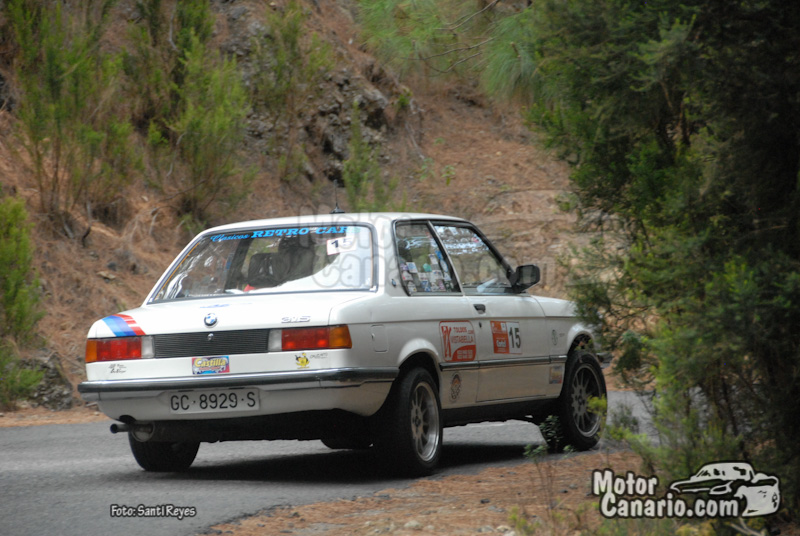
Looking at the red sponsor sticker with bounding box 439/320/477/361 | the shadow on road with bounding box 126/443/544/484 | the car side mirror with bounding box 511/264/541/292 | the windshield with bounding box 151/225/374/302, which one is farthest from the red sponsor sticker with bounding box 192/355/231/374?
the car side mirror with bounding box 511/264/541/292

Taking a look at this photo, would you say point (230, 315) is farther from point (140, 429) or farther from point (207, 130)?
point (207, 130)

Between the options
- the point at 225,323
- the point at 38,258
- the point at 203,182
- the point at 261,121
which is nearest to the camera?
the point at 225,323

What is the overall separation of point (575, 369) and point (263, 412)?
3.39 m

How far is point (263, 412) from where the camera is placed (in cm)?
669

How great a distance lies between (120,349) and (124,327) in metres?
0.15

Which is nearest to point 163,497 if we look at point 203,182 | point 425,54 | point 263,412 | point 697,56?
point 263,412

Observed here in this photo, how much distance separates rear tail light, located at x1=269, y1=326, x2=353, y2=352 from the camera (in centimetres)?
660

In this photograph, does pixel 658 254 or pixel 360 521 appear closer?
pixel 658 254

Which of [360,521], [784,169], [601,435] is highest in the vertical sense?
[784,169]

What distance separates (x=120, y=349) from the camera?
7.04 meters

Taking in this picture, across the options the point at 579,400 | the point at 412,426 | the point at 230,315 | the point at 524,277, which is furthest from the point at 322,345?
the point at 579,400

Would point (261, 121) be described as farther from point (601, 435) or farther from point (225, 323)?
point (601, 435)

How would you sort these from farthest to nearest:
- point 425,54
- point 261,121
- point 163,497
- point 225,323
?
point 261,121 → point 425,54 → point 225,323 → point 163,497

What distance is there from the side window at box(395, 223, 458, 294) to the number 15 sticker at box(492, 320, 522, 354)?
466 millimetres
